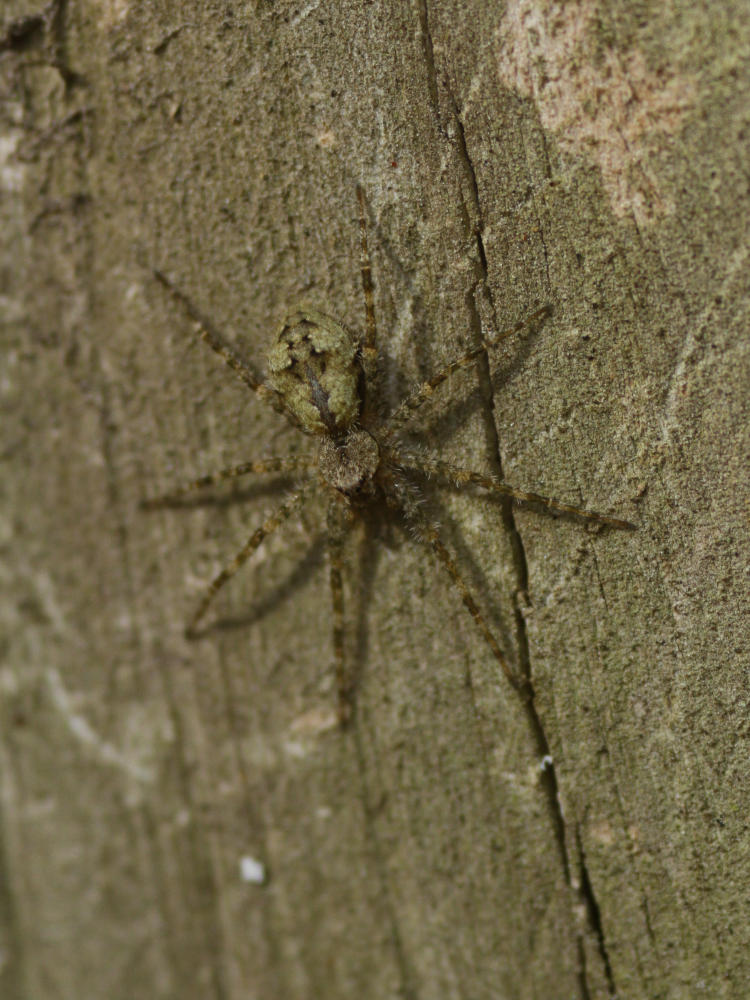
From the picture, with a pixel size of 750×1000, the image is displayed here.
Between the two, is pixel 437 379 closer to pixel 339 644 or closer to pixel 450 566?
pixel 450 566

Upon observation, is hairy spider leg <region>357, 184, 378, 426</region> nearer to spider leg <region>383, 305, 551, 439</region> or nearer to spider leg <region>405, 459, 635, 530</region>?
spider leg <region>383, 305, 551, 439</region>

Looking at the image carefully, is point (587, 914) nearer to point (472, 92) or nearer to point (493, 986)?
point (493, 986)

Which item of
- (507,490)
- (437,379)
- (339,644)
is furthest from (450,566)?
(437,379)

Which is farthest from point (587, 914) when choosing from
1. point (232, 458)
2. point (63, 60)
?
point (63, 60)

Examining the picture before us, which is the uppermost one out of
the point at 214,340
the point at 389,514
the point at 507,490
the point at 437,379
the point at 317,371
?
the point at 214,340

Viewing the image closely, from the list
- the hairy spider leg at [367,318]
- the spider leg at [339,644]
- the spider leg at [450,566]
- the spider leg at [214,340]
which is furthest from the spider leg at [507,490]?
the spider leg at [214,340]

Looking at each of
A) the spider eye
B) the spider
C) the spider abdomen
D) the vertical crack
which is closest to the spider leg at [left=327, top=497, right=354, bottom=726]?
the spider

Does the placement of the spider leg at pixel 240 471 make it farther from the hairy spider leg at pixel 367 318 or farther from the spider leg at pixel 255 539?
the hairy spider leg at pixel 367 318
